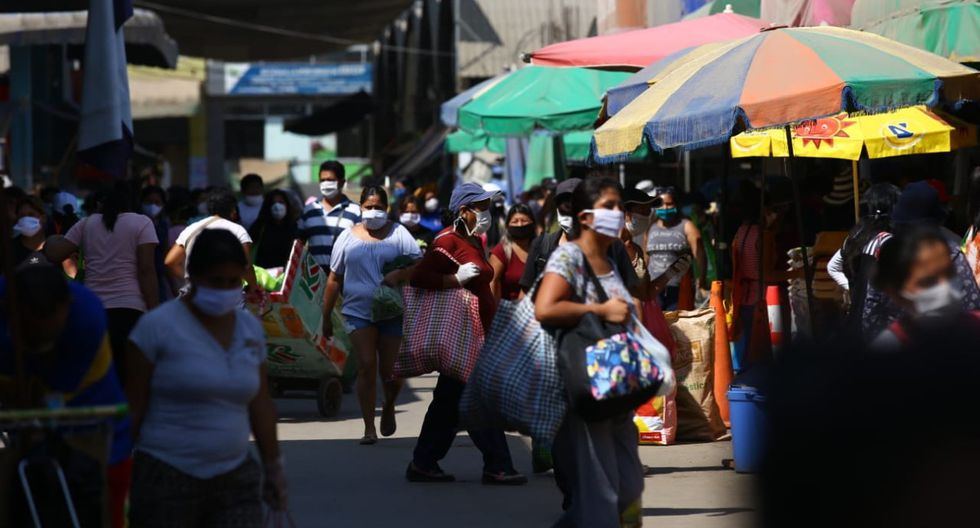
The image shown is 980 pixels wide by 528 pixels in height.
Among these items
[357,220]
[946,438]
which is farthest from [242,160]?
[946,438]

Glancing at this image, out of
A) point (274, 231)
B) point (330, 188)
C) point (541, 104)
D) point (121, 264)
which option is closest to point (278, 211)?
point (274, 231)

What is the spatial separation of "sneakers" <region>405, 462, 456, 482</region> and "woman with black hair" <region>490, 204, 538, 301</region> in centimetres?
105

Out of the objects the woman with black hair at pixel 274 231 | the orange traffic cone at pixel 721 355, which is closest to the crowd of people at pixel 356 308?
the orange traffic cone at pixel 721 355

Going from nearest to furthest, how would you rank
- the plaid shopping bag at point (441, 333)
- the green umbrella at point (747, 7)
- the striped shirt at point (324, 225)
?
the plaid shopping bag at point (441, 333), the striped shirt at point (324, 225), the green umbrella at point (747, 7)

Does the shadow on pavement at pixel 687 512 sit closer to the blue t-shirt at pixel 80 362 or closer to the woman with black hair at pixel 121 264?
the woman with black hair at pixel 121 264

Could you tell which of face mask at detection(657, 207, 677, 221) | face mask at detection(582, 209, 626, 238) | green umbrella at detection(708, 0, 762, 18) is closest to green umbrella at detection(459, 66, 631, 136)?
green umbrella at detection(708, 0, 762, 18)

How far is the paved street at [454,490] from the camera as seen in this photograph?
8.24m

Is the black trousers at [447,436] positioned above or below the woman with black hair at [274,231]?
below

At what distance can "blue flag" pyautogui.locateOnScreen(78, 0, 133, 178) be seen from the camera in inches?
372

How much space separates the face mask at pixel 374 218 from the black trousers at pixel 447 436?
1651 millimetres

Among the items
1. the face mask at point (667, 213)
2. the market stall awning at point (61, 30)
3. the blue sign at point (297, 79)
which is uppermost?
the blue sign at point (297, 79)

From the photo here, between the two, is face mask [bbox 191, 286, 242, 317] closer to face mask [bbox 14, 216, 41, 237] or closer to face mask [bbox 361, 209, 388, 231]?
face mask [bbox 361, 209, 388, 231]

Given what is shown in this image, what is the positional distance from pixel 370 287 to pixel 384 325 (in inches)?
12.3

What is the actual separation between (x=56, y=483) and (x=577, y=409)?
2.19 metres
